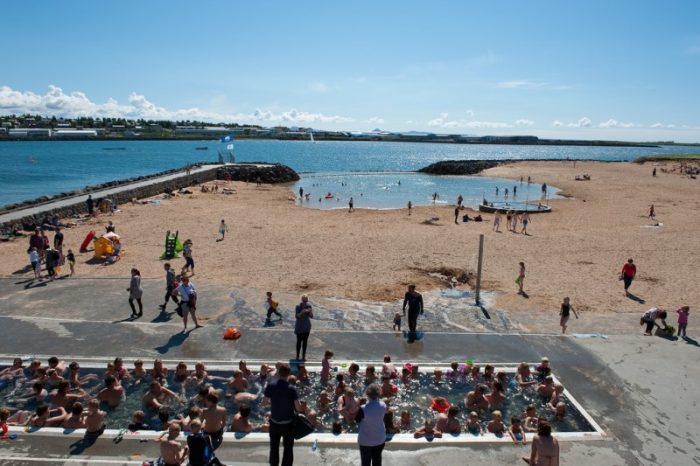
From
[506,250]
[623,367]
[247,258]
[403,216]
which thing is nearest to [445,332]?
[623,367]

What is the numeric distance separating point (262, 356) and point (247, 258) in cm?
1018

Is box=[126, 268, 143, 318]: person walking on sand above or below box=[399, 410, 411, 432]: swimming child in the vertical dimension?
above

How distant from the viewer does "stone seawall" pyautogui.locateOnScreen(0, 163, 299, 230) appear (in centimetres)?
2836

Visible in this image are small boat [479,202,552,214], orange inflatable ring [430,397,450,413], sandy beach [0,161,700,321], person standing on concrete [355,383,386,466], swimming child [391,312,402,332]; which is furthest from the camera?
small boat [479,202,552,214]

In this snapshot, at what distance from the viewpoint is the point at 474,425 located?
8.15m

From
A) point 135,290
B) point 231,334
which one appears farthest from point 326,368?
point 135,290

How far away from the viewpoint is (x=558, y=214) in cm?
3772

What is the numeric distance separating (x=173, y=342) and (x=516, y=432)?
25.5ft

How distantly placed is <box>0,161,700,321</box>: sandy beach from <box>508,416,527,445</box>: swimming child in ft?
24.5

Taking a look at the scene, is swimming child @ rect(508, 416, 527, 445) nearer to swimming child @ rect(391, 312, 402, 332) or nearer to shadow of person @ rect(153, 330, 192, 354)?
swimming child @ rect(391, 312, 402, 332)

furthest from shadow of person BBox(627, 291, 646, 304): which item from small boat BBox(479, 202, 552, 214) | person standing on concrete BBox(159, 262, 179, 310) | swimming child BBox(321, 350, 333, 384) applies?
small boat BBox(479, 202, 552, 214)

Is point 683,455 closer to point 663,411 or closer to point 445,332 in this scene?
point 663,411

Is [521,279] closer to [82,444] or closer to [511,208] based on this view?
[82,444]

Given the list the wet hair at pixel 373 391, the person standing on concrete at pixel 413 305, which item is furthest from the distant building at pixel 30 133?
the wet hair at pixel 373 391
